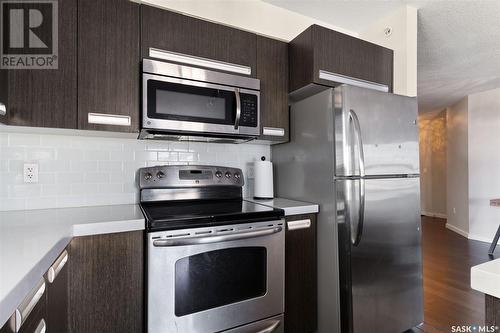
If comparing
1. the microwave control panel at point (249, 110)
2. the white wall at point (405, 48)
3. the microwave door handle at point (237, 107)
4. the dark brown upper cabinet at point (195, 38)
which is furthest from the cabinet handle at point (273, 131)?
the white wall at point (405, 48)

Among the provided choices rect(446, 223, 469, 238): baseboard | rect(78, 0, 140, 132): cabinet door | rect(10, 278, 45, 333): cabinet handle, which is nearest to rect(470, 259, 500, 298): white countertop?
rect(10, 278, 45, 333): cabinet handle

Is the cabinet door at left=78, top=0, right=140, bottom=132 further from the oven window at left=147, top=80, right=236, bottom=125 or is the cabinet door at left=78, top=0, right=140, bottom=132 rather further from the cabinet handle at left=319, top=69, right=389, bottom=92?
the cabinet handle at left=319, top=69, right=389, bottom=92

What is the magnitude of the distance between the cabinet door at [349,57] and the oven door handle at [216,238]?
1.09m

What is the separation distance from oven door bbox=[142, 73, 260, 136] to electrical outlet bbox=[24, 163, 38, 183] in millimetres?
710

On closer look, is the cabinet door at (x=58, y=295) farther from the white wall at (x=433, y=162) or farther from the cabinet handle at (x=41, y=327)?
the white wall at (x=433, y=162)

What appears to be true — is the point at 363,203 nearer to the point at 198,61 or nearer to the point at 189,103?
the point at 189,103

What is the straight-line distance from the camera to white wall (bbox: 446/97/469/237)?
462 centimetres

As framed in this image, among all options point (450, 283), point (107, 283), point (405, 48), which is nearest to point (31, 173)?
point (107, 283)

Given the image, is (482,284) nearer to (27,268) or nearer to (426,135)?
(27,268)

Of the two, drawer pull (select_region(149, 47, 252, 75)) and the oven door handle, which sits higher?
drawer pull (select_region(149, 47, 252, 75))

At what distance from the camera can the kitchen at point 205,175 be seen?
1219 millimetres

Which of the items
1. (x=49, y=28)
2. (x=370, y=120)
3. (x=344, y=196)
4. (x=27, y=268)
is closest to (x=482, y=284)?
(x=344, y=196)

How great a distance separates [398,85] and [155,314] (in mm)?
2324

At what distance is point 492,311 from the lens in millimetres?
600
